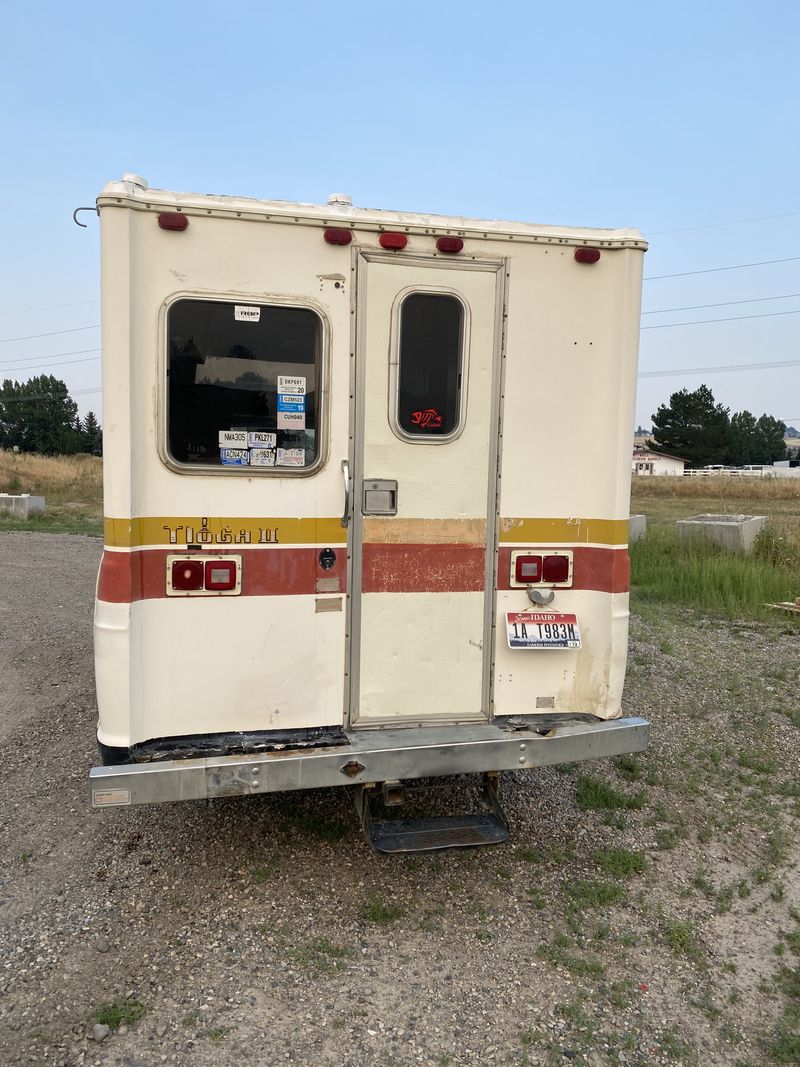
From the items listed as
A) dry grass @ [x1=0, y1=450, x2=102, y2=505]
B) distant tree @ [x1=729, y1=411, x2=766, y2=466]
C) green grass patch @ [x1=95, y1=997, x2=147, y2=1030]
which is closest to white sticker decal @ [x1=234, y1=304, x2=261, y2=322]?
green grass patch @ [x1=95, y1=997, x2=147, y2=1030]

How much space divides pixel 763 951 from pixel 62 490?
1020 inches

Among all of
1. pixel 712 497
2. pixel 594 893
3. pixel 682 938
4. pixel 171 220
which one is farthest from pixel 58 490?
pixel 712 497

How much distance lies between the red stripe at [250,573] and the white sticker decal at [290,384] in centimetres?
71

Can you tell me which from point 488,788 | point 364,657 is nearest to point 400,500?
point 364,657

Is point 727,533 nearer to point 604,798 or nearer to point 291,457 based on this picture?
point 604,798

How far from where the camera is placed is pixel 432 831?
3732 millimetres

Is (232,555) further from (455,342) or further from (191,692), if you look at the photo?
(455,342)

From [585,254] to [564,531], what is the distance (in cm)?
132

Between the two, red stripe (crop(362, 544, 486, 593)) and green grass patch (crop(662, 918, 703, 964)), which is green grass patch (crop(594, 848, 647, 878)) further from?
red stripe (crop(362, 544, 486, 593))

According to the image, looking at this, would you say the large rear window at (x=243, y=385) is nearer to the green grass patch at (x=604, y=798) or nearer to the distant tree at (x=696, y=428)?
the green grass patch at (x=604, y=798)

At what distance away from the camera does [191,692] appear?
3.56 meters

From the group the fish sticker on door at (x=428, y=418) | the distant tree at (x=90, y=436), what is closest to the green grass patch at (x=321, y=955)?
the fish sticker on door at (x=428, y=418)

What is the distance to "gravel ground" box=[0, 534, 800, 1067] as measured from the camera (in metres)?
2.85

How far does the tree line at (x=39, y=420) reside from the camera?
6450 centimetres
